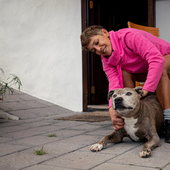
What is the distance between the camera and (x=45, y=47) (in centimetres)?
521

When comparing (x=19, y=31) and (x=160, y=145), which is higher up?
(x=19, y=31)

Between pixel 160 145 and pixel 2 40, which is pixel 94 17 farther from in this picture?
pixel 160 145

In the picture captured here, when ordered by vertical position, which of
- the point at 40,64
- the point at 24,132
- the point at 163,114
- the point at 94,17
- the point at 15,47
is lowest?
the point at 24,132

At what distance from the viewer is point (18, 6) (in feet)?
18.1

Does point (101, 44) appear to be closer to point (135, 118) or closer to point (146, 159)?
point (135, 118)

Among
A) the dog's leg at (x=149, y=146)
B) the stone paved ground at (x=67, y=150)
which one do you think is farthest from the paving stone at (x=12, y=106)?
the dog's leg at (x=149, y=146)

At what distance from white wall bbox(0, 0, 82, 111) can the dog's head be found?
9.32 ft

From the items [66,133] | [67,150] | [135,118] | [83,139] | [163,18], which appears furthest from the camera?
[163,18]

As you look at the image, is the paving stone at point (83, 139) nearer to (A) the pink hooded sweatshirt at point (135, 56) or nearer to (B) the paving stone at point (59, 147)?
(B) the paving stone at point (59, 147)

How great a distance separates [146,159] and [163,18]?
10.4ft

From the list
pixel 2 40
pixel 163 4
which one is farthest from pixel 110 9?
pixel 2 40

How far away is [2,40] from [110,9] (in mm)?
2666

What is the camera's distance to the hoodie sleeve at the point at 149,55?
2.21m

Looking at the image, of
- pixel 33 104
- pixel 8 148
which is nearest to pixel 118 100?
pixel 8 148
